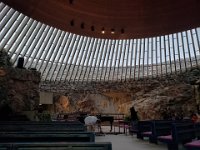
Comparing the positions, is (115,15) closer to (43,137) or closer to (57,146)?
(43,137)

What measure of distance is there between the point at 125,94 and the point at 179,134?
57.5 ft

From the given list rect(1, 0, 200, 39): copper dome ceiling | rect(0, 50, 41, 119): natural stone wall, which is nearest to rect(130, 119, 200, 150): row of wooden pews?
rect(1, 0, 200, 39): copper dome ceiling

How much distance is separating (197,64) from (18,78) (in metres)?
14.2

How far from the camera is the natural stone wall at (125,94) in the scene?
806 inches

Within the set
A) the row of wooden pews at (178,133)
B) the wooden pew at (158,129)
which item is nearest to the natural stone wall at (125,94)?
the wooden pew at (158,129)

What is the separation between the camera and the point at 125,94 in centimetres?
2284

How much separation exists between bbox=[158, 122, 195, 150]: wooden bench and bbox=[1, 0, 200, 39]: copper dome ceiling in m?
6.98

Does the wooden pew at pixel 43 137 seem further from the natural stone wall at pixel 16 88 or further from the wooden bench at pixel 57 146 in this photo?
the natural stone wall at pixel 16 88

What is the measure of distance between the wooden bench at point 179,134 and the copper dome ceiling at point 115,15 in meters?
6.98

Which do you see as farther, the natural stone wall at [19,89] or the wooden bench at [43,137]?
the natural stone wall at [19,89]

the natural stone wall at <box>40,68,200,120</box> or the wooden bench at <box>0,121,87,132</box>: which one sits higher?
the natural stone wall at <box>40,68,200,120</box>

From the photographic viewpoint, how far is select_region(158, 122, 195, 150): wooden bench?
205 inches

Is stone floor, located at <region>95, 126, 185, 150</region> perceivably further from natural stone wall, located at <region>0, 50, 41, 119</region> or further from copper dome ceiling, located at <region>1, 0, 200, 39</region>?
copper dome ceiling, located at <region>1, 0, 200, 39</region>

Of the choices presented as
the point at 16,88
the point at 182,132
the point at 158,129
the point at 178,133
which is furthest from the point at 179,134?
the point at 16,88
